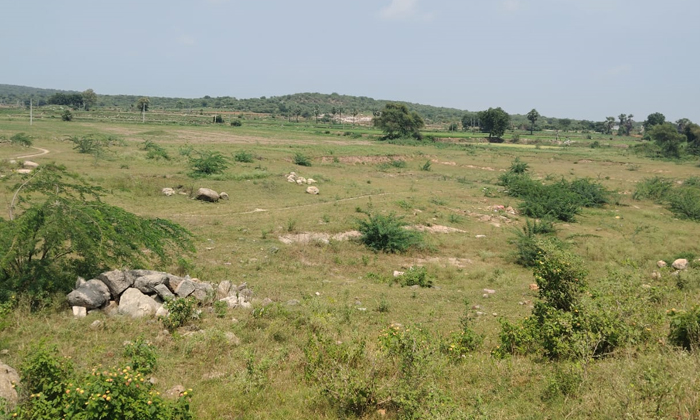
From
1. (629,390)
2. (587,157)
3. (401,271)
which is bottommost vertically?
(401,271)

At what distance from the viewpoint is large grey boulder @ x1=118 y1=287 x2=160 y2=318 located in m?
7.66

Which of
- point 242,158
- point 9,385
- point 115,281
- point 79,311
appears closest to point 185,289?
point 115,281

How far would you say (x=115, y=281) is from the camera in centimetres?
805

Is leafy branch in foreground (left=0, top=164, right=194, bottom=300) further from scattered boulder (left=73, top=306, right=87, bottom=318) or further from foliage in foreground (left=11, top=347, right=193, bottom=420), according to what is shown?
foliage in foreground (left=11, top=347, right=193, bottom=420)

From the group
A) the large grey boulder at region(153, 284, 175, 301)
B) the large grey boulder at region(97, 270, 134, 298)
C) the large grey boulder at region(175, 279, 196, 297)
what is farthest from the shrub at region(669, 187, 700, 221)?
the large grey boulder at region(97, 270, 134, 298)

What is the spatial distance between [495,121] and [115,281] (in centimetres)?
8209

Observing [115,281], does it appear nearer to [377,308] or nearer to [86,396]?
[86,396]

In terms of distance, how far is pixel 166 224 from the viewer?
34.2 feet

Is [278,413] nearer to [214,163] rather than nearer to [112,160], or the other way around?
[214,163]

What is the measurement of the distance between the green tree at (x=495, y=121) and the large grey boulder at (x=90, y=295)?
81.9 metres

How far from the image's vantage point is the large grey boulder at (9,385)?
15.9 ft

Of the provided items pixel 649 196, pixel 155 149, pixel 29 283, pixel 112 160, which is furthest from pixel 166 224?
pixel 649 196

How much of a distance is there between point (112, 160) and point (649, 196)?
3445 cm

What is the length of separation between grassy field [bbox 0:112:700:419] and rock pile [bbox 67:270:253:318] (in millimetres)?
298
